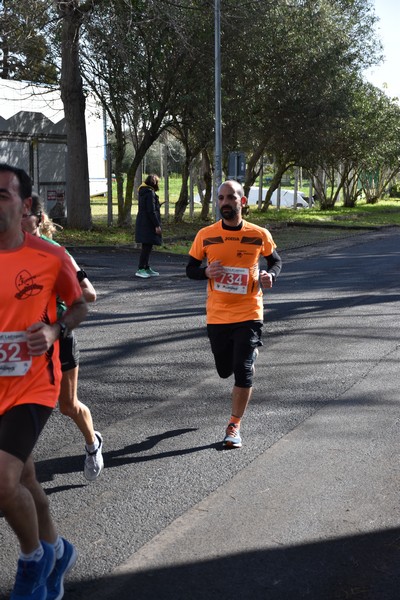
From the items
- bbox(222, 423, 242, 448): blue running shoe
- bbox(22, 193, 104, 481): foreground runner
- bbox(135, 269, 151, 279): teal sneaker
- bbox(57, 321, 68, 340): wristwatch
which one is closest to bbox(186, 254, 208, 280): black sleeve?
bbox(222, 423, 242, 448): blue running shoe

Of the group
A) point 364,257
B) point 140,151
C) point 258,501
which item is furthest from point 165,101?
point 258,501

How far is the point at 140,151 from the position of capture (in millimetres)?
27859

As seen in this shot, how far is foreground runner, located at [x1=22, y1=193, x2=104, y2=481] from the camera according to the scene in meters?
4.62

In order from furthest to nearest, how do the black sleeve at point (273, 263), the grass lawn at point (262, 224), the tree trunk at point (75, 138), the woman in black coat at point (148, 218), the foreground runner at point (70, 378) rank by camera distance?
the tree trunk at point (75, 138)
the grass lawn at point (262, 224)
the woman in black coat at point (148, 218)
the black sleeve at point (273, 263)
the foreground runner at point (70, 378)

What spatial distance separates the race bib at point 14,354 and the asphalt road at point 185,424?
3.40 feet

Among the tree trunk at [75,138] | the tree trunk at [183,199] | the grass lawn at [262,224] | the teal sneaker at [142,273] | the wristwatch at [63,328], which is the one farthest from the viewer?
the tree trunk at [183,199]

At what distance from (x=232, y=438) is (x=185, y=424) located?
0.65 meters

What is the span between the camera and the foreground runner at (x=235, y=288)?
5.98 metres

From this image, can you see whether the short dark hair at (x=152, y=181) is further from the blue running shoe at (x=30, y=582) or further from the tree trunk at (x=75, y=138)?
the blue running shoe at (x=30, y=582)

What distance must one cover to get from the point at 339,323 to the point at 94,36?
14.2m

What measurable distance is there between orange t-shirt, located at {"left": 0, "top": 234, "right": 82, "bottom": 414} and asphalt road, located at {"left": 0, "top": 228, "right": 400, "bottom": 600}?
953 millimetres

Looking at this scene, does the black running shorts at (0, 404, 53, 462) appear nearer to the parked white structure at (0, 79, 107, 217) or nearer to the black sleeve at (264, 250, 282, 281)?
the black sleeve at (264, 250, 282, 281)

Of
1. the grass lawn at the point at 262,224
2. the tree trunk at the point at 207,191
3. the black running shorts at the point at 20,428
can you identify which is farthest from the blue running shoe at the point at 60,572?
the tree trunk at the point at 207,191

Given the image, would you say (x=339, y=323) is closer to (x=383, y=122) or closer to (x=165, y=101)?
(x=165, y=101)
